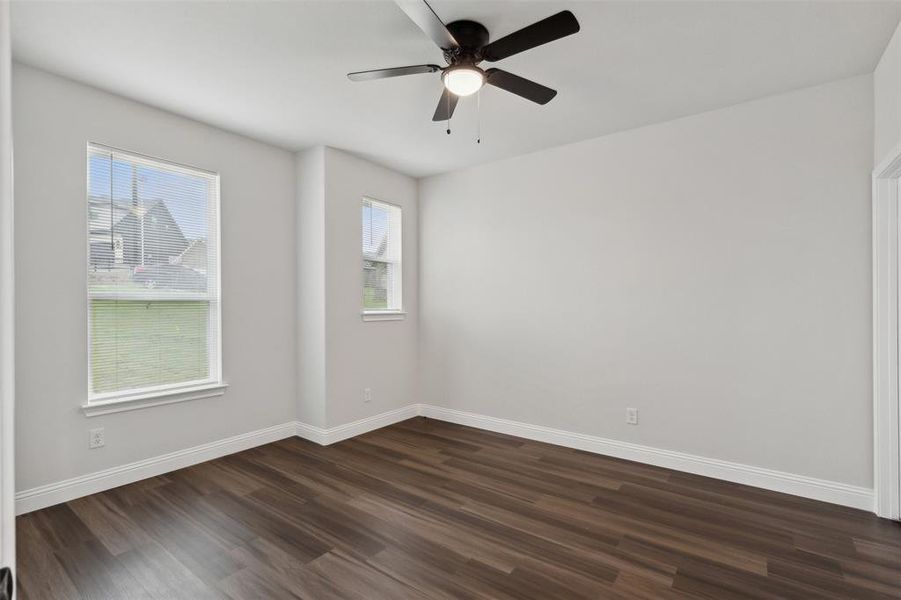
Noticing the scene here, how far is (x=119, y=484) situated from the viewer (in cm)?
297

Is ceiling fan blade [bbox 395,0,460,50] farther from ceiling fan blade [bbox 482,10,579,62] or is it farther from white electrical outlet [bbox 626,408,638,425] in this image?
white electrical outlet [bbox 626,408,638,425]

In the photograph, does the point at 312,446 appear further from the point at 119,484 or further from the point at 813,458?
the point at 813,458

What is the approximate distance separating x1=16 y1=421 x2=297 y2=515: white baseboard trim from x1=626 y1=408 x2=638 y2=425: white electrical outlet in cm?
300

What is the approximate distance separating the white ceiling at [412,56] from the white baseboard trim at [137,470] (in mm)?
2529

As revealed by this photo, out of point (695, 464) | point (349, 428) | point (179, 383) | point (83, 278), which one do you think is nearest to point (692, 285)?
point (695, 464)

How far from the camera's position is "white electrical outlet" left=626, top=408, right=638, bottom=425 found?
11.6 ft

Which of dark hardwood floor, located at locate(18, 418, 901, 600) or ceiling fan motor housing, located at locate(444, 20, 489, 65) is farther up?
ceiling fan motor housing, located at locate(444, 20, 489, 65)

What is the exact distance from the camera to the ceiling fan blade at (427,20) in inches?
68.9

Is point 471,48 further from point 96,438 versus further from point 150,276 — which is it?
point 96,438

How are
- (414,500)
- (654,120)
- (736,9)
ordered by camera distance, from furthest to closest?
1. (654,120)
2. (414,500)
3. (736,9)

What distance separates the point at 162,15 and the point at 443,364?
11.8ft

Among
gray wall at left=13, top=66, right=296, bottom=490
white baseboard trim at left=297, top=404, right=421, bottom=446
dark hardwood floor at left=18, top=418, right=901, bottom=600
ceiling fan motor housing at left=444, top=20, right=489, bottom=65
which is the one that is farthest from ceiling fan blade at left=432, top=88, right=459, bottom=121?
white baseboard trim at left=297, top=404, right=421, bottom=446

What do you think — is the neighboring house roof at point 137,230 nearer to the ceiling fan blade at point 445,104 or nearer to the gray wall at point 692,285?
the ceiling fan blade at point 445,104

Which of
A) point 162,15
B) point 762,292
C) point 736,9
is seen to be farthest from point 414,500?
point 736,9
